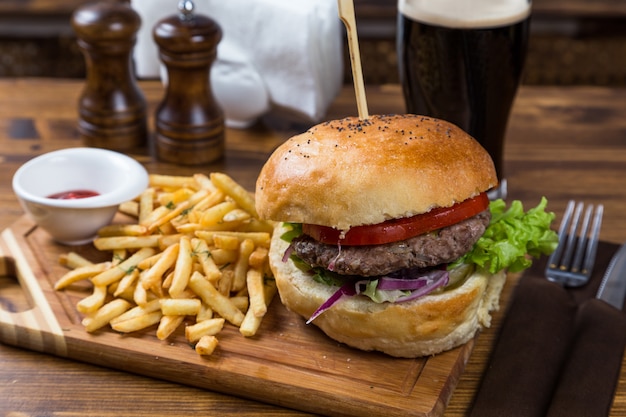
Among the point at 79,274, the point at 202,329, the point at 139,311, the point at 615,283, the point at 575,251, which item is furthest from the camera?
the point at 575,251

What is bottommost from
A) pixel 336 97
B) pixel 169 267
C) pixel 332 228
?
pixel 336 97

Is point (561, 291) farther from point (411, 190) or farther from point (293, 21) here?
point (293, 21)

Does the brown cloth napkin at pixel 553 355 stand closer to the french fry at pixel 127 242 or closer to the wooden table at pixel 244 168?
the wooden table at pixel 244 168

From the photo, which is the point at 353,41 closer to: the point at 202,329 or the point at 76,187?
the point at 202,329

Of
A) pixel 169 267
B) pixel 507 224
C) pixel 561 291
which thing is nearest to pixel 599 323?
pixel 561 291

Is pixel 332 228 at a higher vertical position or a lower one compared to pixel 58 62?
higher

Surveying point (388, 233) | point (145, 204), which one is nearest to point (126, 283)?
point (145, 204)
